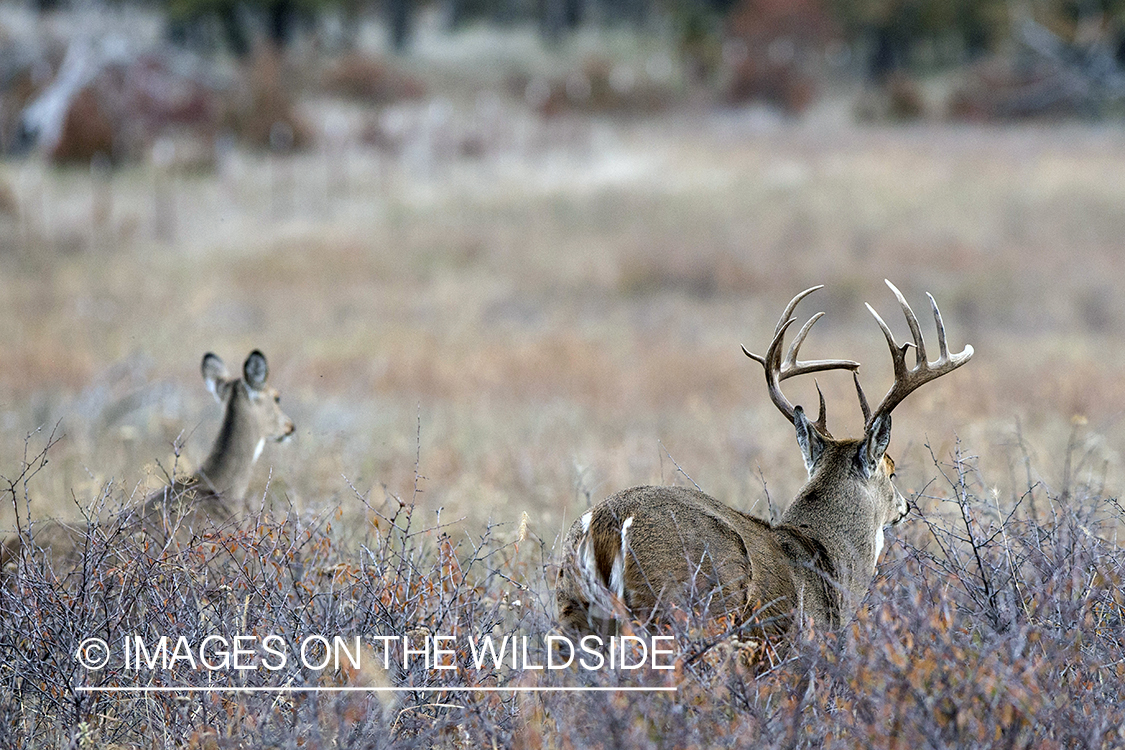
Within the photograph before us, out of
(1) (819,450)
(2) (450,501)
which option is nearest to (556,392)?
(2) (450,501)

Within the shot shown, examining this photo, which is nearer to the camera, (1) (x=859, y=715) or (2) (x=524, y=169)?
(1) (x=859, y=715)

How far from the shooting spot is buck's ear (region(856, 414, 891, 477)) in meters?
4.48

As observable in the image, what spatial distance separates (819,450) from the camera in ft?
15.5

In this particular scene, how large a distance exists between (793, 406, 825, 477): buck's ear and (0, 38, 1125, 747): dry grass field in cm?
46

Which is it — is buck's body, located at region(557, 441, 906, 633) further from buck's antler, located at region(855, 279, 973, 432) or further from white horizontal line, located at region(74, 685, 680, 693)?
buck's antler, located at region(855, 279, 973, 432)

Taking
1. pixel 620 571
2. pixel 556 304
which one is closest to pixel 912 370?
pixel 620 571

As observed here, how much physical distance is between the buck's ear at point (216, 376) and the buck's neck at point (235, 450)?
200 mm

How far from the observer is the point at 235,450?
614 cm

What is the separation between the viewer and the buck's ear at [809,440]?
15.1ft

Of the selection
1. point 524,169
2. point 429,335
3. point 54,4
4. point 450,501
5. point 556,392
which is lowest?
point 450,501

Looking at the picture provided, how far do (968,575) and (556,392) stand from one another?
8.82m

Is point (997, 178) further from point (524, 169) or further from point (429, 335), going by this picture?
point (429, 335)

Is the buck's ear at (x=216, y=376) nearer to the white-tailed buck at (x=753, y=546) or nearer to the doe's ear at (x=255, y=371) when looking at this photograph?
the doe's ear at (x=255, y=371)

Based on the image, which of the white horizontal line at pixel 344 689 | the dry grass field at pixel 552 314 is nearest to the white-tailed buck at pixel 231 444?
the dry grass field at pixel 552 314
